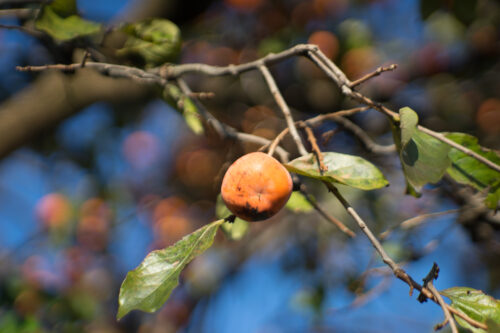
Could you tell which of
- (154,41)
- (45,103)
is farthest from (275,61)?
(45,103)

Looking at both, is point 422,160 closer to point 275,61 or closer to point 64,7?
point 275,61

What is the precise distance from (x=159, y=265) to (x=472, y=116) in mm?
1732

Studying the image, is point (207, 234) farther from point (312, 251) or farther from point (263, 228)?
point (263, 228)

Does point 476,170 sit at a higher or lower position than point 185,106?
lower

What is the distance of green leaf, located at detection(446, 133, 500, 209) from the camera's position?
66cm

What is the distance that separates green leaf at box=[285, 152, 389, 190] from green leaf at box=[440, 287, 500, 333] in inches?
6.5

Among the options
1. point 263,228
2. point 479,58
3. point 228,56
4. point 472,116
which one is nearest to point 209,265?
point 263,228

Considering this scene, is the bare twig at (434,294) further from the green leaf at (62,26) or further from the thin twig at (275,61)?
the green leaf at (62,26)

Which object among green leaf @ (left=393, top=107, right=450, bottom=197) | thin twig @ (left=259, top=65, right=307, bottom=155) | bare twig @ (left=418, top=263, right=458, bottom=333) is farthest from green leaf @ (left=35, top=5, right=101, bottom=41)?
bare twig @ (left=418, top=263, right=458, bottom=333)

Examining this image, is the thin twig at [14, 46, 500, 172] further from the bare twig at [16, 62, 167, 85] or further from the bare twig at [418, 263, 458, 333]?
the bare twig at [418, 263, 458, 333]

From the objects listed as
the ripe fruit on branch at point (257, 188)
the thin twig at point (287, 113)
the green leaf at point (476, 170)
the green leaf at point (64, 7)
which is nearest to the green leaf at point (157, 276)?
the ripe fruit on branch at point (257, 188)

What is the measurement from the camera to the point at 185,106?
2.49ft

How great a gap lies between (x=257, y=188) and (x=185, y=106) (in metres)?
0.31

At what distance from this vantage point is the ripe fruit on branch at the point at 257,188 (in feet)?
1.69
